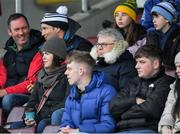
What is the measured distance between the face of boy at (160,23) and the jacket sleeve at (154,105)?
1.10 m

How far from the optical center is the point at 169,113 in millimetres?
6656

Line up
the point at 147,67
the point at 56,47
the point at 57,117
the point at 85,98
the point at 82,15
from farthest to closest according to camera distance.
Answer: the point at 82,15 < the point at 56,47 < the point at 57,117 < the point at 85,98 < the point at 147,67

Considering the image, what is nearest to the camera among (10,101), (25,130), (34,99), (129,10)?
(25,130)

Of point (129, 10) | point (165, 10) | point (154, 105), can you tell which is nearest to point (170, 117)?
point (154, 105)

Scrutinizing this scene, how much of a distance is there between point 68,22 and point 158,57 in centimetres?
167

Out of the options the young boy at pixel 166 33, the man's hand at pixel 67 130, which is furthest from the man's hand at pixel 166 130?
the young boy at pixel 166 33

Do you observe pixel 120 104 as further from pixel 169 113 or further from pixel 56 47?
pixel 56 47

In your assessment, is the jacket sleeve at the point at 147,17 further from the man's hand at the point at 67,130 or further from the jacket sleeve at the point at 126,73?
the man's hand at the point at 67,130

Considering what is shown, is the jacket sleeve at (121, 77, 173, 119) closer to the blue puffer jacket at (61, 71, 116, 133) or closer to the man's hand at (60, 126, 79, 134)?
the blue puffer jacket at (61, 71, 116, 133)

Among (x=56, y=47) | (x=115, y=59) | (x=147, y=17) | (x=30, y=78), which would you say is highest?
(x=147, y=17)

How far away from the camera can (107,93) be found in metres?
6.93

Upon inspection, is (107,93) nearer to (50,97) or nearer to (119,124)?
(119,124)

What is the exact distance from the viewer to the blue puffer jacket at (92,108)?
6816 millimetres

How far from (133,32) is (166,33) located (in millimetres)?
494
